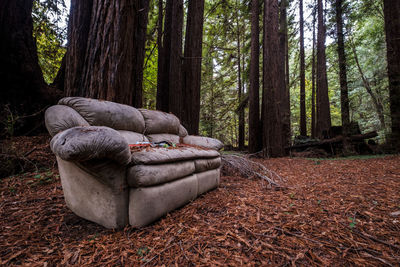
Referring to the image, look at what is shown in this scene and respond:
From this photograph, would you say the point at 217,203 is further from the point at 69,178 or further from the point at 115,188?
the point at 69,178

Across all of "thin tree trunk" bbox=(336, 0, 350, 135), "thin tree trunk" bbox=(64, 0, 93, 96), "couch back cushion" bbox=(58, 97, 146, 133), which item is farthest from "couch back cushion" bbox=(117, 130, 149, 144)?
"thin tree trunk" bbox=(336, 0, 350, 135)

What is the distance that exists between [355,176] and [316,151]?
10.9 ft

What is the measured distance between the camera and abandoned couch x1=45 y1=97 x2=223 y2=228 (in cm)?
110

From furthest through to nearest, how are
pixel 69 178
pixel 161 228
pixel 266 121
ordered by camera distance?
1. pixel 266 121
2. pixel 69 178
3. pixel 161 228

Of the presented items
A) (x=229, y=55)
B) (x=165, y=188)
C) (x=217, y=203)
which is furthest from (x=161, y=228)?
(x=229, y=55)

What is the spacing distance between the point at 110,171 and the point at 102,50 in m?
2.10

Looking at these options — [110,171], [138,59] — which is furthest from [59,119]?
[138,59]

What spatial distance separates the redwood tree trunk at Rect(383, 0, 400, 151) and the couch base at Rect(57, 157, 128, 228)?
272 inches

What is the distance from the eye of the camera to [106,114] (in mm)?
1979

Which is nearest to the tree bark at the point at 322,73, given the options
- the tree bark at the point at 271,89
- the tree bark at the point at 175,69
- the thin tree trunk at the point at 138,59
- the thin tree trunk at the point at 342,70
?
the thin tree trunk at the point at 342,70

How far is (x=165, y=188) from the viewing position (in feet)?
5.04

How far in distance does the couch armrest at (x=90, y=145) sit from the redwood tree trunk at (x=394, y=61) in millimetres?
6912

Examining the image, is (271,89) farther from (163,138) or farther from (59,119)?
(59,119)

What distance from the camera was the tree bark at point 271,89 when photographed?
5.19 meters
